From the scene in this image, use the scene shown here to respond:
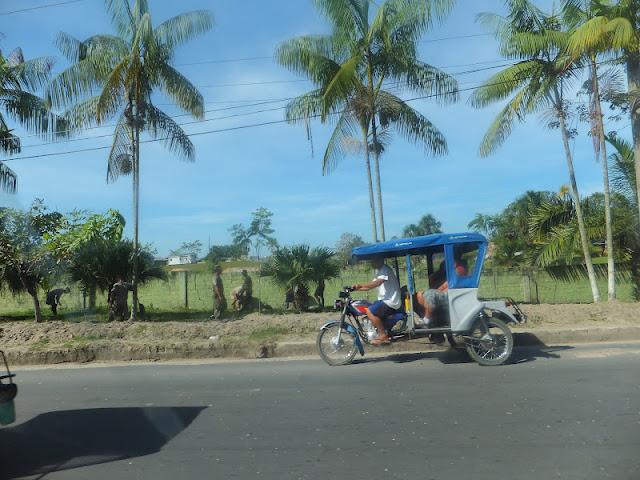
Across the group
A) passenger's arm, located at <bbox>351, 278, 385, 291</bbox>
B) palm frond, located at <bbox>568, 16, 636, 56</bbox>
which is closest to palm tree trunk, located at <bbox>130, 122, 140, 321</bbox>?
passenger's arm, located at <bbox>351, 278, 385, 291</bbox>

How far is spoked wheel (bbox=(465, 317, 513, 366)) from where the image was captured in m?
8.99

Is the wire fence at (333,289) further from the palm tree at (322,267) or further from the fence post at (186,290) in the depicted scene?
the palm tree at (322,267)

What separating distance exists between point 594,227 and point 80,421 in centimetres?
1319

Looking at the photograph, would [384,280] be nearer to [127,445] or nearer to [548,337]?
[548,337]

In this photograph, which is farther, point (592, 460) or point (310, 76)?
point (310, 76)

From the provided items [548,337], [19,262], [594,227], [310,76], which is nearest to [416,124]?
[310,76]

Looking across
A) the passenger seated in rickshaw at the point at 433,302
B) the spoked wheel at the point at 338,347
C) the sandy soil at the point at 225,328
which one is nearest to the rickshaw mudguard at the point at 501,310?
the passenger seated in rickshaw at the point at 433,302

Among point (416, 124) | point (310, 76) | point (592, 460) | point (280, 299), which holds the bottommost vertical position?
point (592, 460)

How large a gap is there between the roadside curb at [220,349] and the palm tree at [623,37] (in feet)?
15.9

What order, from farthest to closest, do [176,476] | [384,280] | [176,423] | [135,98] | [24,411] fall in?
[135,98] < [384,280] < [24,411] < [176,423] < [176,476]

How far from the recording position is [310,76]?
47.8ft

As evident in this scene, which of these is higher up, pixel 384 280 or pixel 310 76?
pixel 310 76

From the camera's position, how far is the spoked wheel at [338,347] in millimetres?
9477

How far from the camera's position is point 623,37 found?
1205 cm
